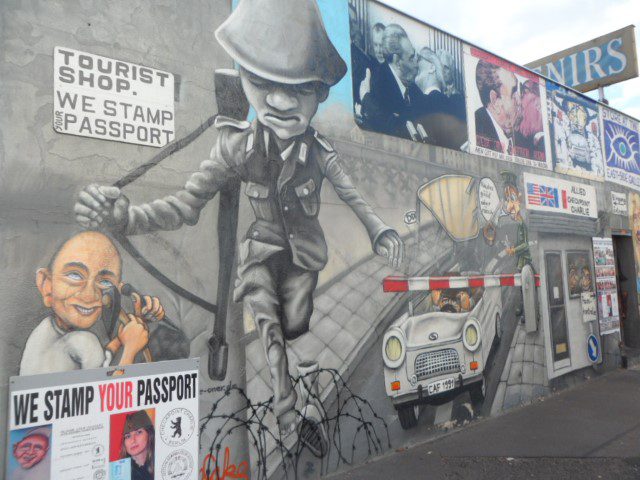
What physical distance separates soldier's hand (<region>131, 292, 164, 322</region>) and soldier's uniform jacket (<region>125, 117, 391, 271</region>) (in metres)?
0.49

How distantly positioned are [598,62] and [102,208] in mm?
11532

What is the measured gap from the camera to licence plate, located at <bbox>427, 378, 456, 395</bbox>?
19.1ft

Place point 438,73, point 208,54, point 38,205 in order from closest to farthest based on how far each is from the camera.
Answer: point 38,205 < point 208,54 < point 438,73

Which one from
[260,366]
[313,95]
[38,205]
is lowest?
[260,366]

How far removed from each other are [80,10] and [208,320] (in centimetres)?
245

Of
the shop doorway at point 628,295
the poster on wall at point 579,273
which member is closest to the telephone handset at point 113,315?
the poster on wall at point 579,273

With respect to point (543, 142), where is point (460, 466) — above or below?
below

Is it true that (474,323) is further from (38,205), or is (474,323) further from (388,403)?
(38,205)

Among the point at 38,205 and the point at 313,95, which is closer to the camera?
the point at 38,205

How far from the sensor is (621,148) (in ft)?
34.0

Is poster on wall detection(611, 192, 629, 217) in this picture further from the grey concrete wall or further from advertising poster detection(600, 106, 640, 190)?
the grey concrete wall

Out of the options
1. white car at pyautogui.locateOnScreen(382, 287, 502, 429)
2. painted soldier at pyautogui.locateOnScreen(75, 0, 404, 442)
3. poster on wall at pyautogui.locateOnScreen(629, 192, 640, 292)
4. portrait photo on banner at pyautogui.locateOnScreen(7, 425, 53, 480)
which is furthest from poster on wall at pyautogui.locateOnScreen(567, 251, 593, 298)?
portrait photo on banner at pyautogui.locateOnScreen(7, 425, 53, 480)

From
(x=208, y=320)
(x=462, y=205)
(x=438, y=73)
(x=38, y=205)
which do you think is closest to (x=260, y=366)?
(x=208, y=320)

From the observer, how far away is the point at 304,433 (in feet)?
15.0
